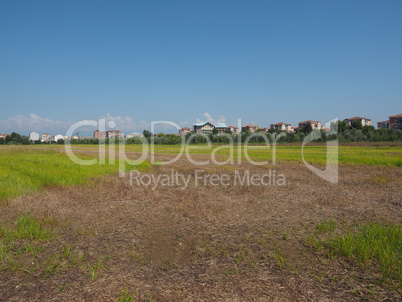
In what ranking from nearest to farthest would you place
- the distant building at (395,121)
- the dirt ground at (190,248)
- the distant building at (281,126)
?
the dirt ground at (190,248)
the distant building at (395,121)
the distant building at (281,126)

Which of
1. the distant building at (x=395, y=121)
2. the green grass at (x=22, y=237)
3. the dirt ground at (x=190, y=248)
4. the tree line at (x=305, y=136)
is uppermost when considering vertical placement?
the distant building at (x=395, y=121)

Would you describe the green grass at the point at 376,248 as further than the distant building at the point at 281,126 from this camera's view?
No

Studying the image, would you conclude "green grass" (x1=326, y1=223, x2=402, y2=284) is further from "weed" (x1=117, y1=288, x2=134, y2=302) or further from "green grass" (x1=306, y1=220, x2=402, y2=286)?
"weed" (x1=117, y1=288, x2=134, y2=302)

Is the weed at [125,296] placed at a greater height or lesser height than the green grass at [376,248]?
lesser

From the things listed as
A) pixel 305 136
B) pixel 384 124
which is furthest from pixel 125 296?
pixel 384 124

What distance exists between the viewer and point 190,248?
484 centimetres

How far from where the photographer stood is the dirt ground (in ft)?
11.1

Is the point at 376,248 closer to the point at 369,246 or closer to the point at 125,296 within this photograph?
the point at 369,246

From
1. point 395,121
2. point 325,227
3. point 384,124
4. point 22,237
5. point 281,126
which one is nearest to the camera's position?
point 22,237

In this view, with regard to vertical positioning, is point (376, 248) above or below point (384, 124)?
below

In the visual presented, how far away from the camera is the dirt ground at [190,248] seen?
11.1 feet

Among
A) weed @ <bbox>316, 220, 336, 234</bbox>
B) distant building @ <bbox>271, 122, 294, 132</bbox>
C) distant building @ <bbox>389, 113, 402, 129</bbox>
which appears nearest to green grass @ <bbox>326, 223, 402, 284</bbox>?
weed @ <bbox>316, 220, 336, 234</bbox>

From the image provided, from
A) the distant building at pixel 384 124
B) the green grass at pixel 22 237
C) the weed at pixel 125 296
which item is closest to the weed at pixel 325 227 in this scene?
the weed at pixel 125 296

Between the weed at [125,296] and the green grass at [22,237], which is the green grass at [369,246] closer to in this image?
the weed at [125,296]
